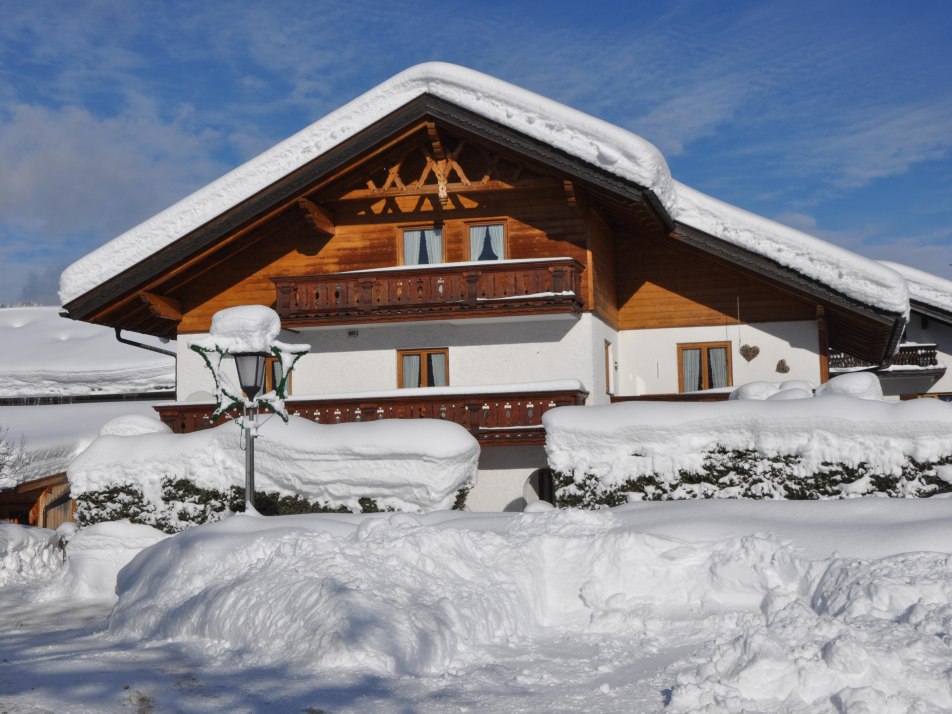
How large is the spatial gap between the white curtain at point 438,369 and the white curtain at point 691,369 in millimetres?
5031

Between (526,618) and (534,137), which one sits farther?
(534,137)

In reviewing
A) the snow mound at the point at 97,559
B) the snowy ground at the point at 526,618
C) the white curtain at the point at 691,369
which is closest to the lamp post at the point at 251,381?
the snowy ground at the point at 526,618

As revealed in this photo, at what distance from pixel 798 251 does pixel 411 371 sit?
8080 mm

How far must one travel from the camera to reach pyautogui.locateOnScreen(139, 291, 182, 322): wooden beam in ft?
66.6

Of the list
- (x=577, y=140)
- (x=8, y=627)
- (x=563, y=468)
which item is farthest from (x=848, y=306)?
(x=8, y=627)

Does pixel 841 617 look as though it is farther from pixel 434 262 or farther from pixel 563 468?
pixel 434 262

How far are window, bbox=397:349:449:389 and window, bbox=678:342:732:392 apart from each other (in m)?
4.99

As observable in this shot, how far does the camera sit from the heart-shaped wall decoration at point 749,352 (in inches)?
773

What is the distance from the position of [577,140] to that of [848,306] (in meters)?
5.63

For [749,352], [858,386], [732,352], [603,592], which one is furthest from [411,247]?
[603,592]

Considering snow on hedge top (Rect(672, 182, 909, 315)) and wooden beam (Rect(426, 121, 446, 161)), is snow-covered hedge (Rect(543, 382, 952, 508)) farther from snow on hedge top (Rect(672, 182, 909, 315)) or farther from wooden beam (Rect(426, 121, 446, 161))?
wooden beam (Rect(426, 121, 446, 161))

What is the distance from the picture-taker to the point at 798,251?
56.8 ft

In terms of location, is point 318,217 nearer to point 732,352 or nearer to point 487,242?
point 487,242

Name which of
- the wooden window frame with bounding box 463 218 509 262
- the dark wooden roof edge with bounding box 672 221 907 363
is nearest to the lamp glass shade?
the wooden window frame with bounding box 463 218 509 262
